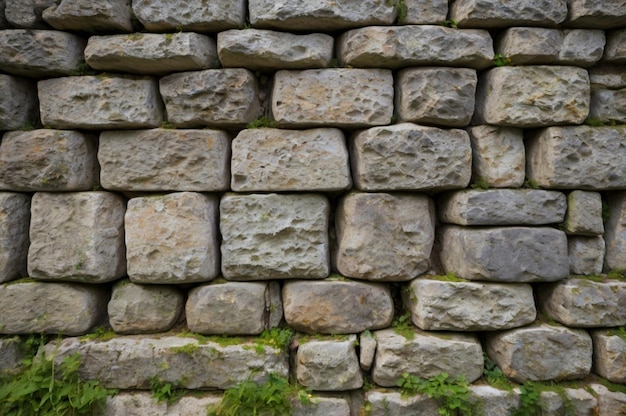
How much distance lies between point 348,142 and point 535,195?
4.18 feet

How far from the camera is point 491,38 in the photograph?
7.53ft

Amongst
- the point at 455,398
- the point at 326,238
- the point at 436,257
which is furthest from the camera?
the point at 436,257

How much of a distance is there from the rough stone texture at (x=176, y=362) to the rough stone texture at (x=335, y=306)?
29 centimetres

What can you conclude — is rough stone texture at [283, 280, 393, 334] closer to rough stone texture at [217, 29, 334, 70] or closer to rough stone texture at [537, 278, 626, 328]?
rough stone texture at [537, 278, 626, 328]

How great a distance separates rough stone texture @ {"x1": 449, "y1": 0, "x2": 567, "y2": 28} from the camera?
218 centimetres

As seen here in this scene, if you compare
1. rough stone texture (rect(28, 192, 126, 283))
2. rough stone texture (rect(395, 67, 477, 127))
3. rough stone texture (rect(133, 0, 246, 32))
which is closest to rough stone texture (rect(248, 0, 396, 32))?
rough stone texture (rect(133, 0, 246, 32))

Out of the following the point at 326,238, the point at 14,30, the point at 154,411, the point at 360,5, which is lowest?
the point at 154,411

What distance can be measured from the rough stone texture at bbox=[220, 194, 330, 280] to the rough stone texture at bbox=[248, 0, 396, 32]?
1.11m

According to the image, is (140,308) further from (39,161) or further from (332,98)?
(332,98)

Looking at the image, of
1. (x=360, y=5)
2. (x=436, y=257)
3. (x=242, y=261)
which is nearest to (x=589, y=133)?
(x=436, y=257)

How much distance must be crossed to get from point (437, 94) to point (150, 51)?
186 centimetres

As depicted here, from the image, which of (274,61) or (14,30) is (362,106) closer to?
(274,61)

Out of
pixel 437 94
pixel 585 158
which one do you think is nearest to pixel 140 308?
pixel 437 94

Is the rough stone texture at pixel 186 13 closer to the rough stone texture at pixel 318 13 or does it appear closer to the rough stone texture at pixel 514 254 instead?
the rough stone texture at pixel 318 13
